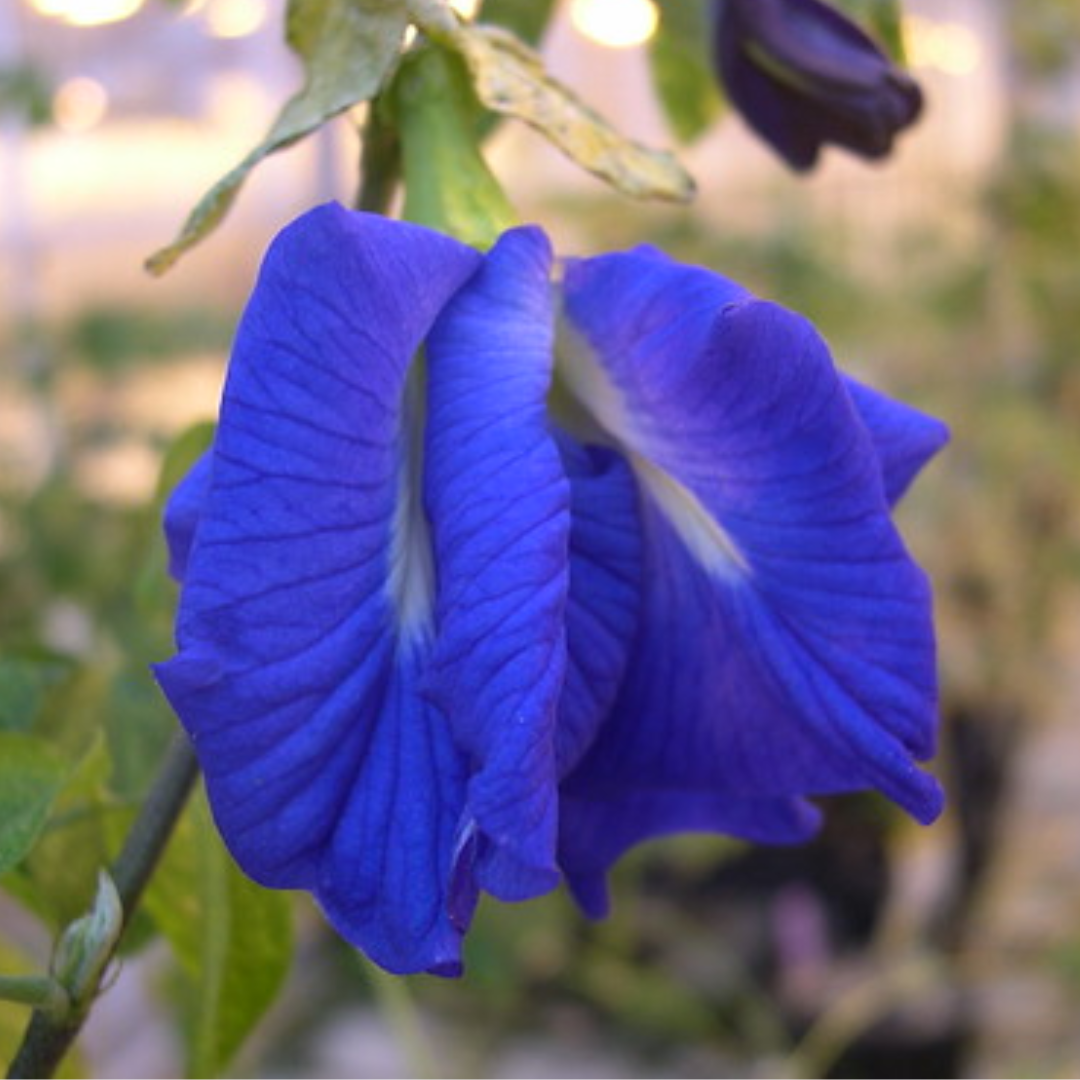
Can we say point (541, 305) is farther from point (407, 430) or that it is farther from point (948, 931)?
point (948, 931)

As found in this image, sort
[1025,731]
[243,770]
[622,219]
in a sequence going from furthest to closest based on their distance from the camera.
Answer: [1025,731]
[622,219]
[243,770]

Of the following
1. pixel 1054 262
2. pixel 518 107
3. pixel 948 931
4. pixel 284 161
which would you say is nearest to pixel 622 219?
pixel 1054 262

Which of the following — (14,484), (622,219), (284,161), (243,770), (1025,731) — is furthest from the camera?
(284,161)

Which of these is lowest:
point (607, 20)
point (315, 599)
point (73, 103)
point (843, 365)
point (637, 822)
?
point (843, 365)

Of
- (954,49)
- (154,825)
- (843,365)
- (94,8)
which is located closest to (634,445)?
(154,825)

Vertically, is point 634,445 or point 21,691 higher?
point 634,445

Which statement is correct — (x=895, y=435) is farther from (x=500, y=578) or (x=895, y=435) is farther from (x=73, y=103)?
(x=73, y=103)

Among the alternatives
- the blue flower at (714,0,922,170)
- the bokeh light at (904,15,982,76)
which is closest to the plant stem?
the blue flower at (714,0,922,170)
